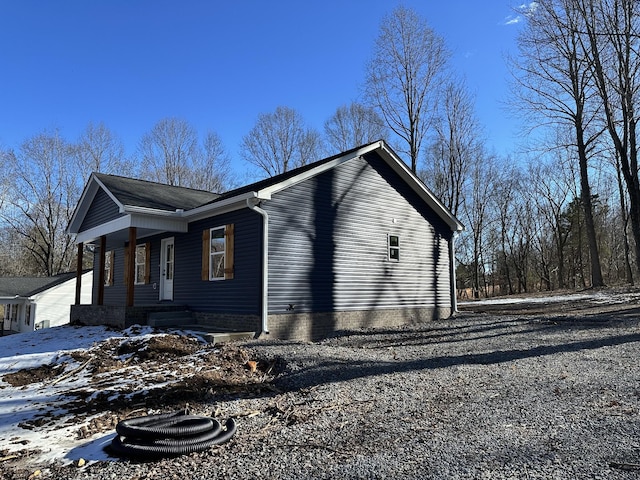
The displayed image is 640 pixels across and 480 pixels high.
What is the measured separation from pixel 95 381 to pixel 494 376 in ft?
19.7

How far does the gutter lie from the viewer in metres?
10.0

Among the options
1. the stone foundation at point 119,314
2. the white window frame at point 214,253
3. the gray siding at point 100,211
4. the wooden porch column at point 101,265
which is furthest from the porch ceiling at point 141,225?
the stone foundation at point 119,314

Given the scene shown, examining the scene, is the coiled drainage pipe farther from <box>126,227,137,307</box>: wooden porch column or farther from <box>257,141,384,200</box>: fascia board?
<box>126,227,137,307</box>: wooden porch column

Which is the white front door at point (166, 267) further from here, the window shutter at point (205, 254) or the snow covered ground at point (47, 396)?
the snow covered ground at point (47, 396)

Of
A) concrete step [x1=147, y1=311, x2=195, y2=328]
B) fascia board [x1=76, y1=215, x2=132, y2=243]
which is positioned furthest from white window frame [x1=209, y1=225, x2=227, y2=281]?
fascia board [x1=76, y1=215, x2=132, y2=243]

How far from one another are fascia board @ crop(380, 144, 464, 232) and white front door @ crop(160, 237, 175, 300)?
7.09m

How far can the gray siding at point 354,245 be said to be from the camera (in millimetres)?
10750

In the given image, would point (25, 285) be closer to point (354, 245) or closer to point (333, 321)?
point (333, 321)

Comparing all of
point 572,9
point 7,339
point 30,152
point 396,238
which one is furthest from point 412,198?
point 30,152

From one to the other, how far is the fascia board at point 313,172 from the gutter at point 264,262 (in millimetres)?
301

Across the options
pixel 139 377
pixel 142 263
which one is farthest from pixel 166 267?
pixel 139 377

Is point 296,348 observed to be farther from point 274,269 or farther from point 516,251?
point 516,251

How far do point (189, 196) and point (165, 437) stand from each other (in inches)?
493

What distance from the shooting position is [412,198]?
1423 cm
